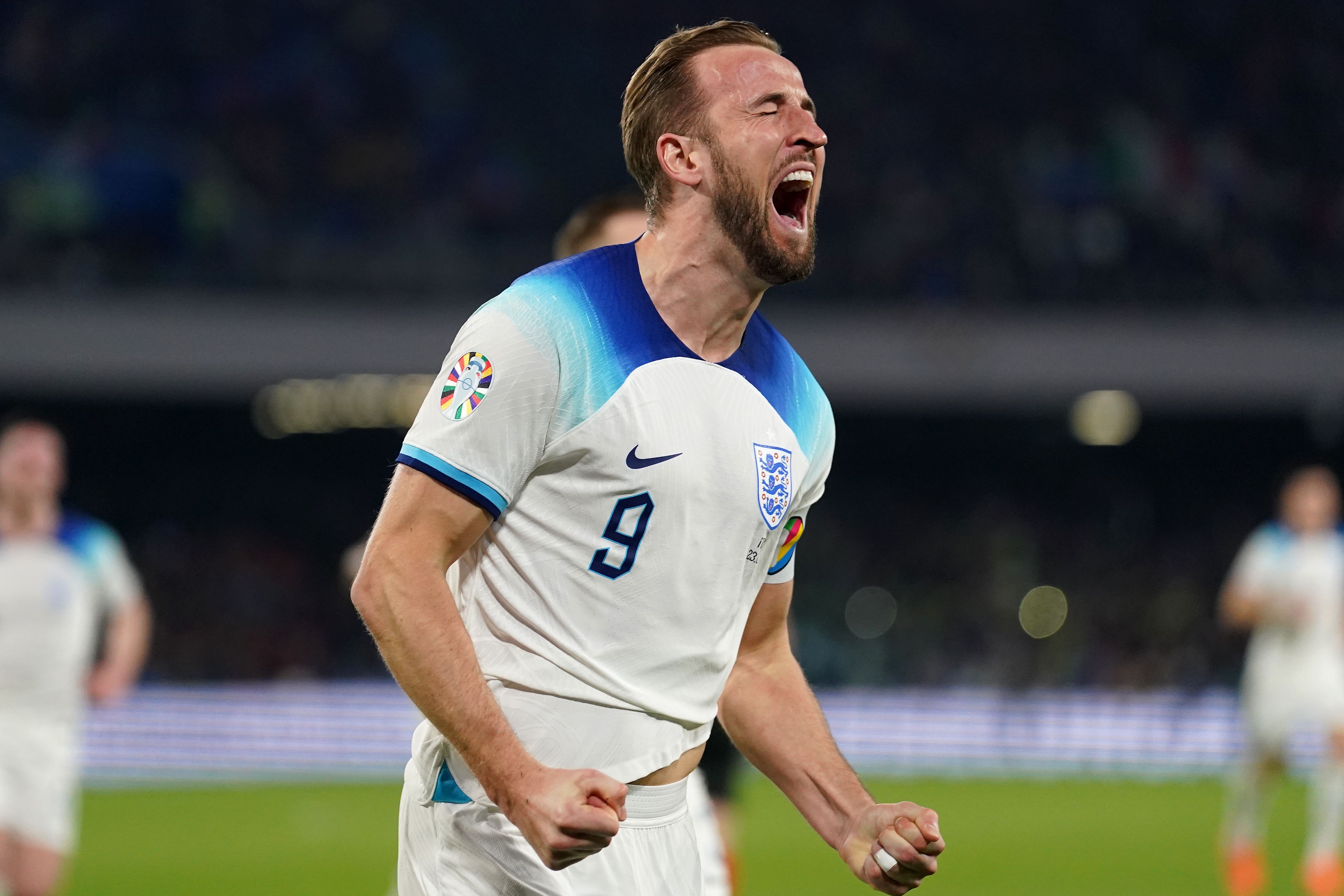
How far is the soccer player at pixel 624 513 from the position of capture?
2646mm

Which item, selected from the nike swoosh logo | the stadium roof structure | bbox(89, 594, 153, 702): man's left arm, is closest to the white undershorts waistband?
the nike swoosh logo

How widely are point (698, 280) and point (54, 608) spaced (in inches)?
243

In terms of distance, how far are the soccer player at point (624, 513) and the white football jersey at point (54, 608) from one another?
17.9 ft

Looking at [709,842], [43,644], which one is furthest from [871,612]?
[709,842]

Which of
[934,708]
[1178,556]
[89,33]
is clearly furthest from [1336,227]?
[89,33]

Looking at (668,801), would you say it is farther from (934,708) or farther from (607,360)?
(934,708)

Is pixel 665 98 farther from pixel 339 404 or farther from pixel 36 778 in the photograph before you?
pixel 339 404

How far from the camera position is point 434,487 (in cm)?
265

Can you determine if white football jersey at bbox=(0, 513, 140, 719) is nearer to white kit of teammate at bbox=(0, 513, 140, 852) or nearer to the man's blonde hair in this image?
white kit of teammate at bbox=(0, 513, 140, 852)

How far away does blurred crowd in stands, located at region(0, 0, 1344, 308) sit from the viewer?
20578 millimetres

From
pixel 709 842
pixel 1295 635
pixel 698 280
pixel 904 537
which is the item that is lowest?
pixel 709 842

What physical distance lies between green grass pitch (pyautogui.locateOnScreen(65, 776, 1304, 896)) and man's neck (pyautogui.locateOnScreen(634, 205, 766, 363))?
7656 millimetres

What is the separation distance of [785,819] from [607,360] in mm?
12078

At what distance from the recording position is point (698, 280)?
2.97 meters
